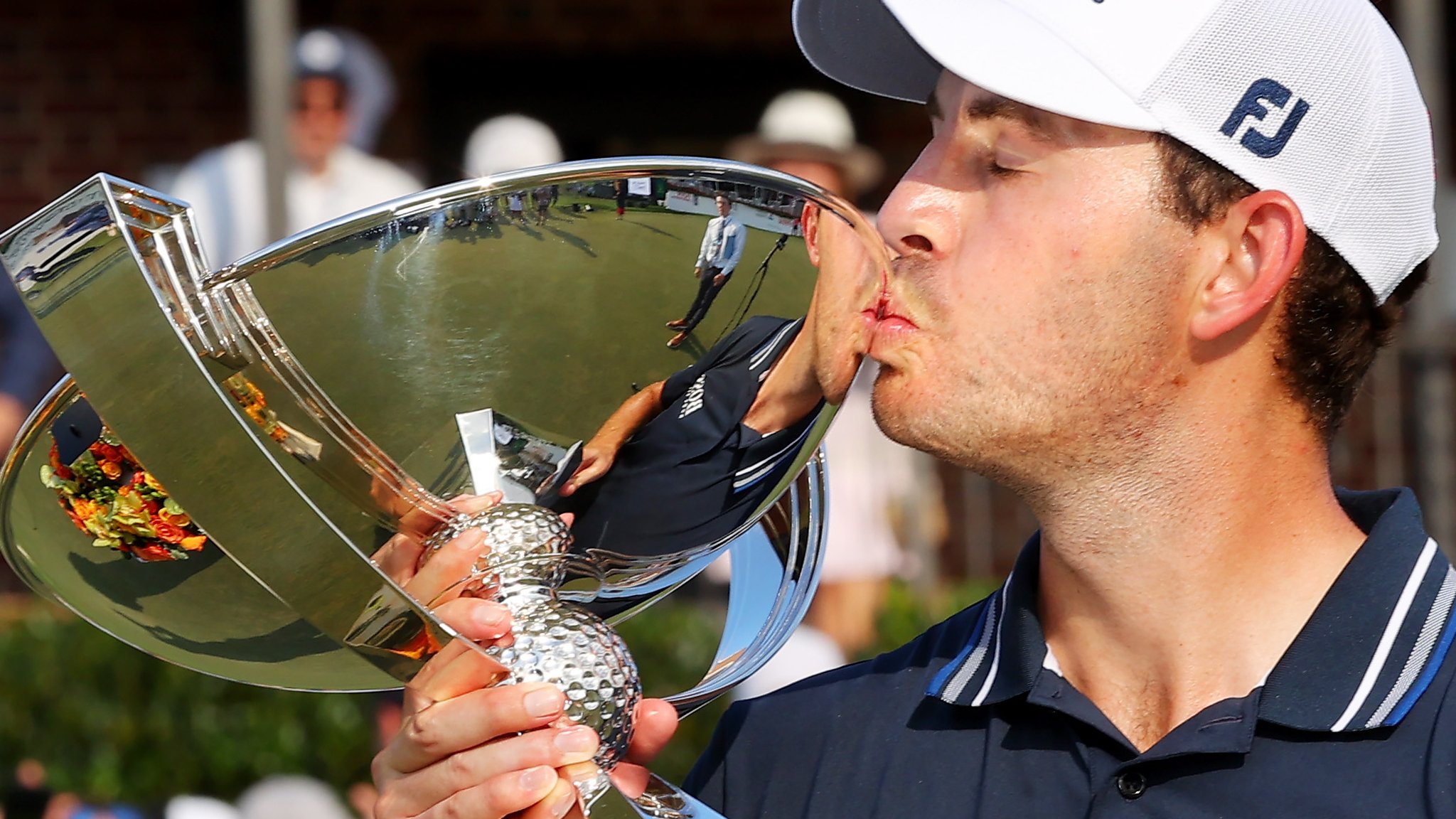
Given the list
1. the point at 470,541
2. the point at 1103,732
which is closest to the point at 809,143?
the point at 1103,732

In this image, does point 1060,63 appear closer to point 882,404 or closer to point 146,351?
point 882,404

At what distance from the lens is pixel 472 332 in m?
1.54

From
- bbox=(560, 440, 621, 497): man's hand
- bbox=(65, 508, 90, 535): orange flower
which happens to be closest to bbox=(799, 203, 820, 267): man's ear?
bbox=(560, 440, 621, 497): man's hand

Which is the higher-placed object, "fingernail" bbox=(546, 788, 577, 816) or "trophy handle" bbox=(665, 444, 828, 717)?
"trophy handle" bbox=(665, 444, 828, 717)

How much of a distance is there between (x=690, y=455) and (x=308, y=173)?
4.81 m

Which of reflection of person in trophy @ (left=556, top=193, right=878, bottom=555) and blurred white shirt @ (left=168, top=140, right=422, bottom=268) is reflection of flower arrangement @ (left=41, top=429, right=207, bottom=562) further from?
blurred white shirt @ (left=168, top=140, right=422, bottom=268)

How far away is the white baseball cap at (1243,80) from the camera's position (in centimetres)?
173

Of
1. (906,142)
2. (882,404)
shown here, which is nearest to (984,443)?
(882,404)

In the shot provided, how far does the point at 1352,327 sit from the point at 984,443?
44 centimetres

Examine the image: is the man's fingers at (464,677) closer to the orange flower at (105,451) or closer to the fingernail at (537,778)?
the fingernail at (537,778)

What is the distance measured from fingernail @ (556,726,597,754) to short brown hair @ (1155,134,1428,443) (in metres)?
0.78

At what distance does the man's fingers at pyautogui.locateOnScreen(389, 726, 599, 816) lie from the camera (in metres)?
1.47

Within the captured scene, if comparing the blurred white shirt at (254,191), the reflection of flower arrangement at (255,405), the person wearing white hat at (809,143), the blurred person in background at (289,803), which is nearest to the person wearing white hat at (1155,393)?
the reflection of flower arrangement at (255,405)

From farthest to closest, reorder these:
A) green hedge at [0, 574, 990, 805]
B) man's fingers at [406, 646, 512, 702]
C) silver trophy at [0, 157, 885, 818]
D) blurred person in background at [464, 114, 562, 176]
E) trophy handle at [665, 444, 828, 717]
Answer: green hedge at [0, 574, 990, 805] → blurred person in background at [464, 114, 562, 176] → trophy handle at [665, 444, 828, 717] → man's fingers at [406, 646, 512, 702] → silver trophy at [0, 157, 885, 818]
